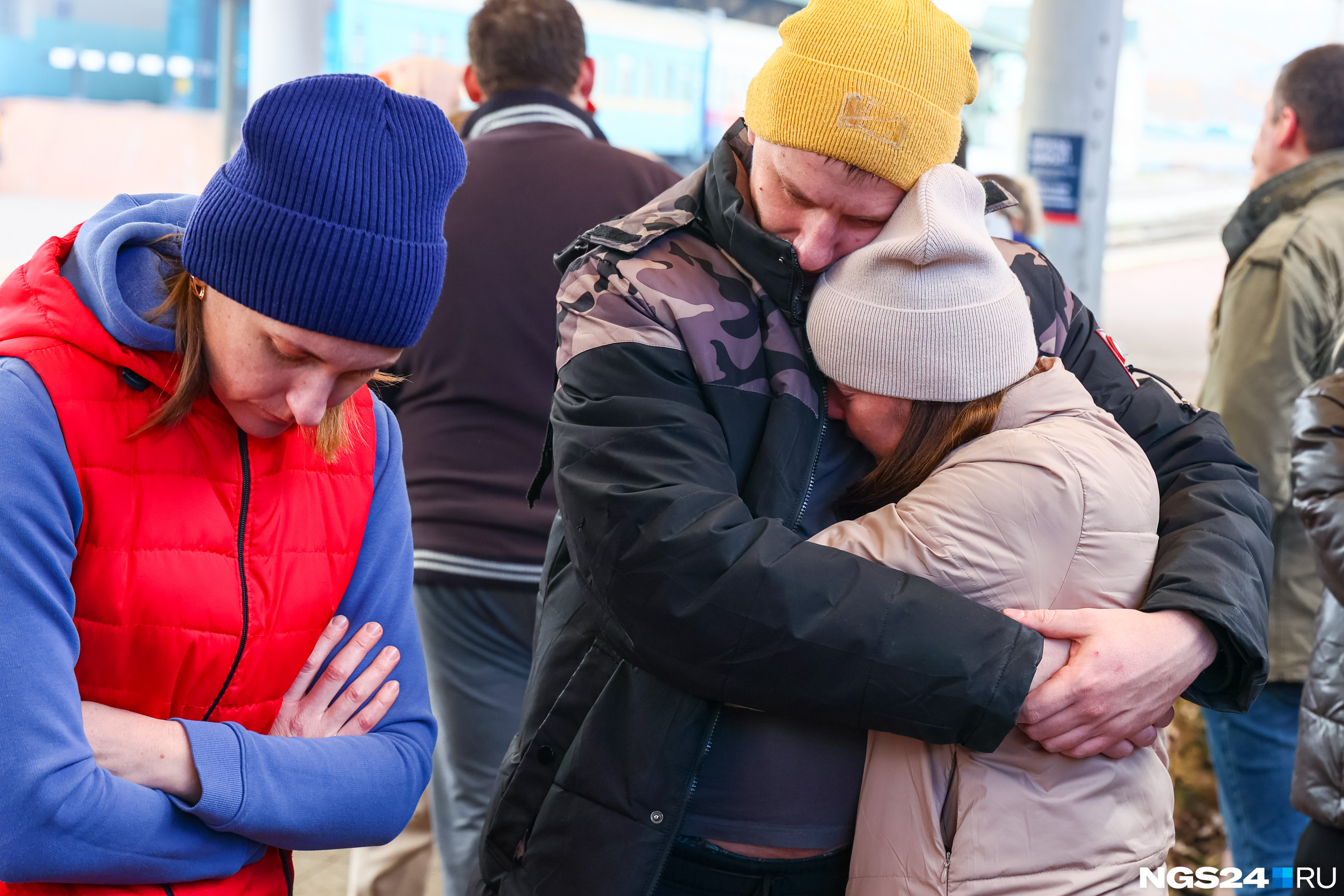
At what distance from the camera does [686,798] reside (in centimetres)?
138

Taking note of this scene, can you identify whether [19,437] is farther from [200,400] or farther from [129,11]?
[129,11]

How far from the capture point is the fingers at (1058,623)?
4.35 ft

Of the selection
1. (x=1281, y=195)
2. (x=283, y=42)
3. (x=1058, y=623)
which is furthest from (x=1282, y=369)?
(x=283, y=42)

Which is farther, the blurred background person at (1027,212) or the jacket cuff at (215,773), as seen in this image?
the blurred background person at (1027,212)

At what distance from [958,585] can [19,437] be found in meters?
0.98

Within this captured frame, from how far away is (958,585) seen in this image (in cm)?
133

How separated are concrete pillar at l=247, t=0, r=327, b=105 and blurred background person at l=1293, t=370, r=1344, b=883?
3.39 m

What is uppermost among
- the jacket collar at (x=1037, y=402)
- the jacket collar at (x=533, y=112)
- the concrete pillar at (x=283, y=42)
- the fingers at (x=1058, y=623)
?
the concrete pillar at (x=283, y=42)

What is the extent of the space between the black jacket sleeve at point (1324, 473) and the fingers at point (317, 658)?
1859 millimetres

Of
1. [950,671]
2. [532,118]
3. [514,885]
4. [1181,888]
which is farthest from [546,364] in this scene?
[1181,888]

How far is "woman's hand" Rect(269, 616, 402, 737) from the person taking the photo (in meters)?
1.36

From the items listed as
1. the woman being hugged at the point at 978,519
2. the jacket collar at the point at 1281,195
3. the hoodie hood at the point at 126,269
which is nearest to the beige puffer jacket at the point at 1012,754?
the woman being hugged at the point at 978,519

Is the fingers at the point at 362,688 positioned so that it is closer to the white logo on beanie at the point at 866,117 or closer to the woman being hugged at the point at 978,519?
the woman being hugged at the point at 978,519

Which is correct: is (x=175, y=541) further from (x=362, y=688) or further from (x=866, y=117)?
(x=866, y=117)
